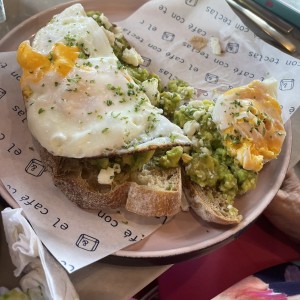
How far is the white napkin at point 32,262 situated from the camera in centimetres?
113

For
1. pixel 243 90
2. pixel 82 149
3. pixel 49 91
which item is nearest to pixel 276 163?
pixel 243 90

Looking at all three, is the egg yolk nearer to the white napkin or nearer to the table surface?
the table surface

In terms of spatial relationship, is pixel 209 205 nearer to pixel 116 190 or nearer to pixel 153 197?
pixel 153 197

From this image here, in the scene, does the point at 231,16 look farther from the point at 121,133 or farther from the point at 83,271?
the point at 83,271

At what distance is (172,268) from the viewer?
167cm

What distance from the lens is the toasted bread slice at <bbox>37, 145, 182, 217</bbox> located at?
1.30 m

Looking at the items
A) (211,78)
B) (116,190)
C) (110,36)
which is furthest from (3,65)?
(211,78)

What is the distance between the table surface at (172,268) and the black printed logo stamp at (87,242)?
0.07 metres

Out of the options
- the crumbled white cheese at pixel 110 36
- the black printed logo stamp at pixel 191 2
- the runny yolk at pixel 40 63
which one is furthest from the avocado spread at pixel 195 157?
the black printed logo stamp at pixel 191 2

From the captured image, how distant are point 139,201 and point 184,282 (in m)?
0.52

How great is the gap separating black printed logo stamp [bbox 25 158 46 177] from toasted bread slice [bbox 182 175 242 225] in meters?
0.44

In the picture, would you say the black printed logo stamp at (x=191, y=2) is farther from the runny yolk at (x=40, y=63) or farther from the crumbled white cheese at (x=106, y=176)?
the crumbled white cheese at (x=106, y=176)

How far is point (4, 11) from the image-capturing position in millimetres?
1887

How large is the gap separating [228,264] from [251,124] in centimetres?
58
